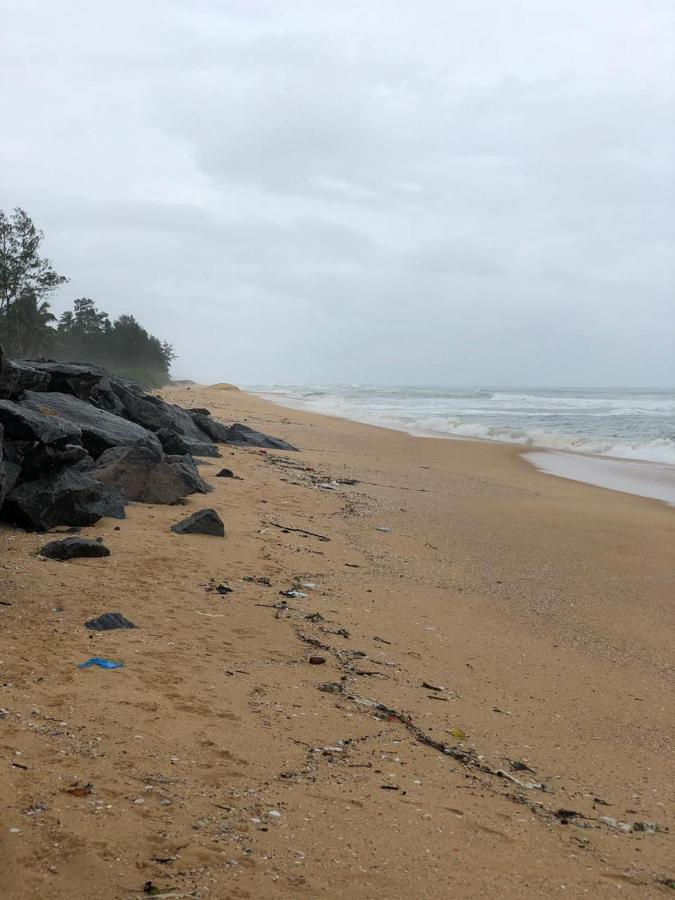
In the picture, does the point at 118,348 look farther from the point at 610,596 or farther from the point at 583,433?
the point at 610,596

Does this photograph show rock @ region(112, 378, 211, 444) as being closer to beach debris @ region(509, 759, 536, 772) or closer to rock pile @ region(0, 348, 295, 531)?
rock pile @ region(0, 348, 295, 531)

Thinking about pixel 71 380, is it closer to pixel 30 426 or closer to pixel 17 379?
pixel 17 379

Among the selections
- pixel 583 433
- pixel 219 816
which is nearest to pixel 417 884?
pixel 219 816

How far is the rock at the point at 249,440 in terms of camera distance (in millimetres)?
16519

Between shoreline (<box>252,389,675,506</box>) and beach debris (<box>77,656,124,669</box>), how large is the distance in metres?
12.2

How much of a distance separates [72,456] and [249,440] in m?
9.64

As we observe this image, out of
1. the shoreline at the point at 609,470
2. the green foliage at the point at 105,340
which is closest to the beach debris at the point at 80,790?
the shoreline at the point at 609,470

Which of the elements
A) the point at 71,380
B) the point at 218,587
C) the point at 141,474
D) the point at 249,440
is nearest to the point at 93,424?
the point at 141,474

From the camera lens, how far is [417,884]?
2.56 m

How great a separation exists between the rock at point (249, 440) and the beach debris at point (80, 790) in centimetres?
1346

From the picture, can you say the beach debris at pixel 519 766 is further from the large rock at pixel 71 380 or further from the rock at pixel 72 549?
the large rock at pixel 71 380

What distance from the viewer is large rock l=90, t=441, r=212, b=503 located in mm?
8422

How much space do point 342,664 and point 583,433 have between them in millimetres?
28679

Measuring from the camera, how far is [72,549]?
19.4ft
